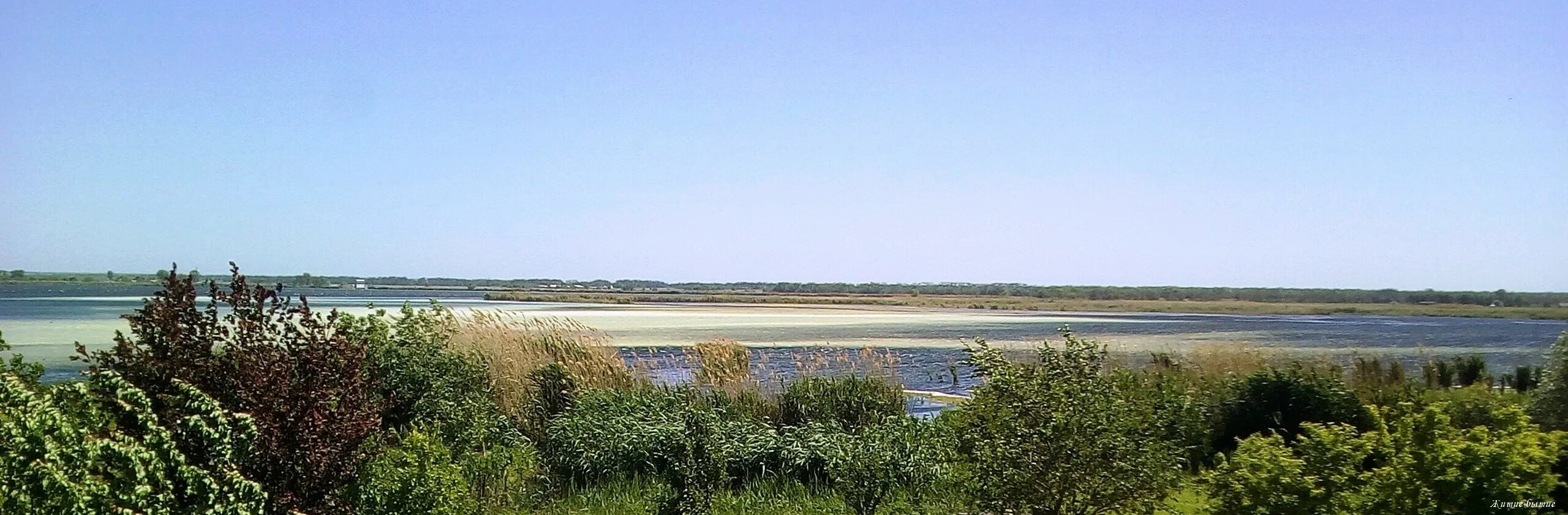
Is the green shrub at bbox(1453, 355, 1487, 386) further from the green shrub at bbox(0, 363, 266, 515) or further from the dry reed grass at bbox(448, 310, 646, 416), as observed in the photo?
the green shrub at bbox(0, 363, 266, 515)

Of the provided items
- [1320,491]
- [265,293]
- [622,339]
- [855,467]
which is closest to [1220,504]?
[1320,491]

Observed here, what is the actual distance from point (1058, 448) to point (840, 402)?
17.0 feet

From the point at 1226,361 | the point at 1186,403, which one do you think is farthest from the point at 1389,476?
the point at 1226,361

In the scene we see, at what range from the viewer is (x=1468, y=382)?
1382 centimetres

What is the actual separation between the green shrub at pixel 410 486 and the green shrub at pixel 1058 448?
9.30ft

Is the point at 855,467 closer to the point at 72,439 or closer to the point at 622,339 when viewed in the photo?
the point at 72,439

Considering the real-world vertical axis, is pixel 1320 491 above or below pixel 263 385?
below

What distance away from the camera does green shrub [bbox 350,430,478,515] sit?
224 inches

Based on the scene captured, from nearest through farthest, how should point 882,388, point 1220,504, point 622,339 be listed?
point 1220,504 < point 882,388 < point 622,339

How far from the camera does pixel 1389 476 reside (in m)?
5.11

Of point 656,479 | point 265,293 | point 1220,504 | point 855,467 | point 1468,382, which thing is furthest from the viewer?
point 1468,382

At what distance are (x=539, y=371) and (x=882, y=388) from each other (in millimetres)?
3640

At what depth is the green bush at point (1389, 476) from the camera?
4980 mm

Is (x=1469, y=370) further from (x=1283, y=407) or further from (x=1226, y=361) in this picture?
(x=1283, y=407)
